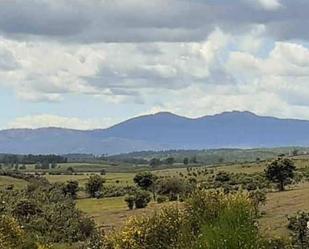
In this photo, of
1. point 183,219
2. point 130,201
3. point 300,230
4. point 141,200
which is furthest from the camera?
point 130,201

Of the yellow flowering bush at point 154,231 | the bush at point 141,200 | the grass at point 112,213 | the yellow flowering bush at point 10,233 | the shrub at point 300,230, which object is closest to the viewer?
the yellow flowering bush at point 154,231

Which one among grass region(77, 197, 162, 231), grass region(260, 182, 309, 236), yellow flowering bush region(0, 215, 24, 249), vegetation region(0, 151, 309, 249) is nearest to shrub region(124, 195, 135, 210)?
vegetation region(0, 151, 309, 249)

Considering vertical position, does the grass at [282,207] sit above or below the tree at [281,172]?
below

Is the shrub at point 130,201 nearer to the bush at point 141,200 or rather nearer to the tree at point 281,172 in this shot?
the bush at point 141,200

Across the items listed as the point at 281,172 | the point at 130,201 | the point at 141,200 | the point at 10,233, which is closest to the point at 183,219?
the point at 10,233

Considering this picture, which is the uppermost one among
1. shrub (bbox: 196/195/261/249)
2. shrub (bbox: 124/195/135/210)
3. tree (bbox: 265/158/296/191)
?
tree (bbox: 265/158/296/191)

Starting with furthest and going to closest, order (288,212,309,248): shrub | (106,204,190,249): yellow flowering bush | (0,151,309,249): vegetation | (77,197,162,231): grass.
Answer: (77,197,162,231): grass < (288,212,309,248): shrub < (106,204,190,249): yellow flowering bush < (0,151,309,249): vegetation

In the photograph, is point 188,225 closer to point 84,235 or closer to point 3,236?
point 3,236

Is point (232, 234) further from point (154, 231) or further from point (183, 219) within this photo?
point (154, 231)

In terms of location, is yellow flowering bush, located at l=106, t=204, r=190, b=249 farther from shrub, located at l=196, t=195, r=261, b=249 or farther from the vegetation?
shrub, located at l=196, t=195, r=261, b=249

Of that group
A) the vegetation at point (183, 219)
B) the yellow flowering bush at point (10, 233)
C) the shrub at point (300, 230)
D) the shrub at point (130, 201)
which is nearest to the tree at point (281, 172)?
the vegetation at point (183, 219)

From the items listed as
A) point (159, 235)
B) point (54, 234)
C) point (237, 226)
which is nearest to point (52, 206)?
point (54, 234)

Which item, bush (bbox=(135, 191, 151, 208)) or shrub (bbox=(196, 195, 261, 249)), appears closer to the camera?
shrub (bbox=(196, 195, 261, 249))

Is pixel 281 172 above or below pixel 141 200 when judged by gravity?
above
